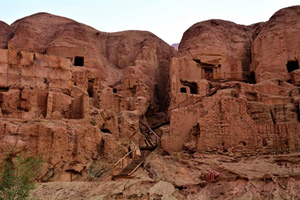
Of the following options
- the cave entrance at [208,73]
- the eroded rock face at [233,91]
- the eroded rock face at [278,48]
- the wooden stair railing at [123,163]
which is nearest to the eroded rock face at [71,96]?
the wooden stair railing at [123,163]

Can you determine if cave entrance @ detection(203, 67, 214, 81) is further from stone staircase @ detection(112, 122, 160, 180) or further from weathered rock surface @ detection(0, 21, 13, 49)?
weathered rock surface @ detection(0, 21, 13, 49)

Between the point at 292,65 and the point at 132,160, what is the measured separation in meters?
22.2

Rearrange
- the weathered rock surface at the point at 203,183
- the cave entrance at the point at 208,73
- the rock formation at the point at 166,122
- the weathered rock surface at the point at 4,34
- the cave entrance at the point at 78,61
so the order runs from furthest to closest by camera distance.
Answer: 1. the weathered rock surface at the point at 4,34
2. the cave entrance at the point at 78,61
3. the cave entrance at the point at 208,73
4. the rock formation at the point at 166,122
5. the weathered rock surface at the point at 203,183

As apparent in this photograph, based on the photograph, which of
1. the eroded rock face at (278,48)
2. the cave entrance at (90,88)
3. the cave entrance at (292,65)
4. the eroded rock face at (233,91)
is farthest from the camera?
the cave entrance at (292,65)

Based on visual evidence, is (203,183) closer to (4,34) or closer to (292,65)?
(292,65)

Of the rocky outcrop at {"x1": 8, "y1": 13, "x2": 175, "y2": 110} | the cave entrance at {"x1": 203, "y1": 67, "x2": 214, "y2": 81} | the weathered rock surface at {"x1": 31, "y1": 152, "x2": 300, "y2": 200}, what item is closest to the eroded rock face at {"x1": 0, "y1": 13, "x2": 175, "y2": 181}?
the rocky outcrop at {"x1": 8, "y1": 13, "x2": 175, "y2": 110}

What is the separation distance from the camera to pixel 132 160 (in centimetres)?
2408

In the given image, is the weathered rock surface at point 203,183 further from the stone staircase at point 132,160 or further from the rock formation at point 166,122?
the stone staircase at point 132,160

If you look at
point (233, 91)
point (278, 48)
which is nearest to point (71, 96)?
point (233, 91)

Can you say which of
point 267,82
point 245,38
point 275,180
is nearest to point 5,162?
point 275,180

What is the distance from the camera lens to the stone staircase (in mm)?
21802

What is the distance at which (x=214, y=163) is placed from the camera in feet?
72.1

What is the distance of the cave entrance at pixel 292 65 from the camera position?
38.8 meters

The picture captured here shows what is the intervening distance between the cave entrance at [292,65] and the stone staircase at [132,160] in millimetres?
17028
